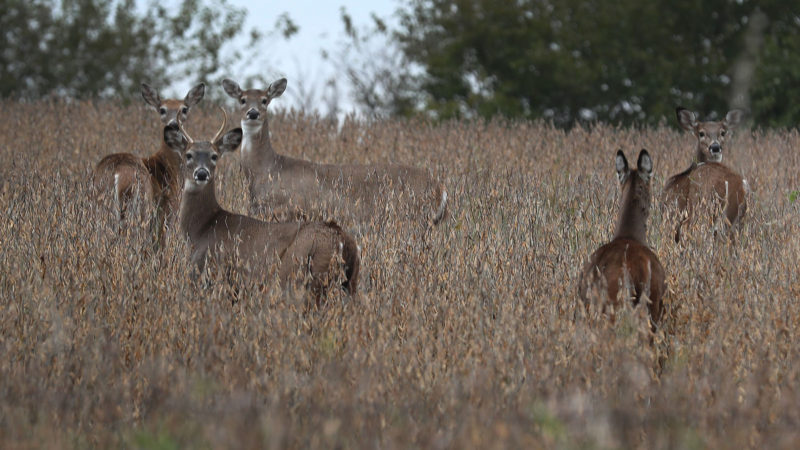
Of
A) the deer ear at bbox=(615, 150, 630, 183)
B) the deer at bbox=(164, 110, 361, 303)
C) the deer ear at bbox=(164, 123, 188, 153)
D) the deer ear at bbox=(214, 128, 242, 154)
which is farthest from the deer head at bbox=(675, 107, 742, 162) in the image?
the deer ear at bbox=(164, 123, 188, 153)

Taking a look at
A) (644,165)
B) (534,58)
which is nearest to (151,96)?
(644,165)

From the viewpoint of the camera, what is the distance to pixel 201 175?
8219 millimetres

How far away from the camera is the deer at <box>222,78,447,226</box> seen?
10234 millimetres

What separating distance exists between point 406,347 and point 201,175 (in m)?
3.52

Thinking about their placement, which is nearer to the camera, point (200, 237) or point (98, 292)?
point (98, 292)

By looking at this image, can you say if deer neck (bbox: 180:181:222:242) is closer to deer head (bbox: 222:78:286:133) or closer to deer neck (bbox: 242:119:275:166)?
deer neck (bbox: 242:119:275:166)

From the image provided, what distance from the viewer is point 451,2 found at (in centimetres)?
3089

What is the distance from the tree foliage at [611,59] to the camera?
26.7 meters

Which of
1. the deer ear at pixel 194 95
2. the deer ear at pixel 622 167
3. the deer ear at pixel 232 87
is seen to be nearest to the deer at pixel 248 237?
the deer ear at pixel 622 167

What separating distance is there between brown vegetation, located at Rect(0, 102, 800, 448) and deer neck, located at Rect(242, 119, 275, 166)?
2450 millimetres

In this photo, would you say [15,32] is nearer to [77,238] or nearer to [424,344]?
[77,238]

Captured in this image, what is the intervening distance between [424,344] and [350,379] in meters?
0.68

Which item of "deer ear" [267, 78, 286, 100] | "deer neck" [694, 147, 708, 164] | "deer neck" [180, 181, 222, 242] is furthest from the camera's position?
"deer ear" [267, 78, 286, 100]

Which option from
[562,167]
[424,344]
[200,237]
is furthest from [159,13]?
[424,344]
